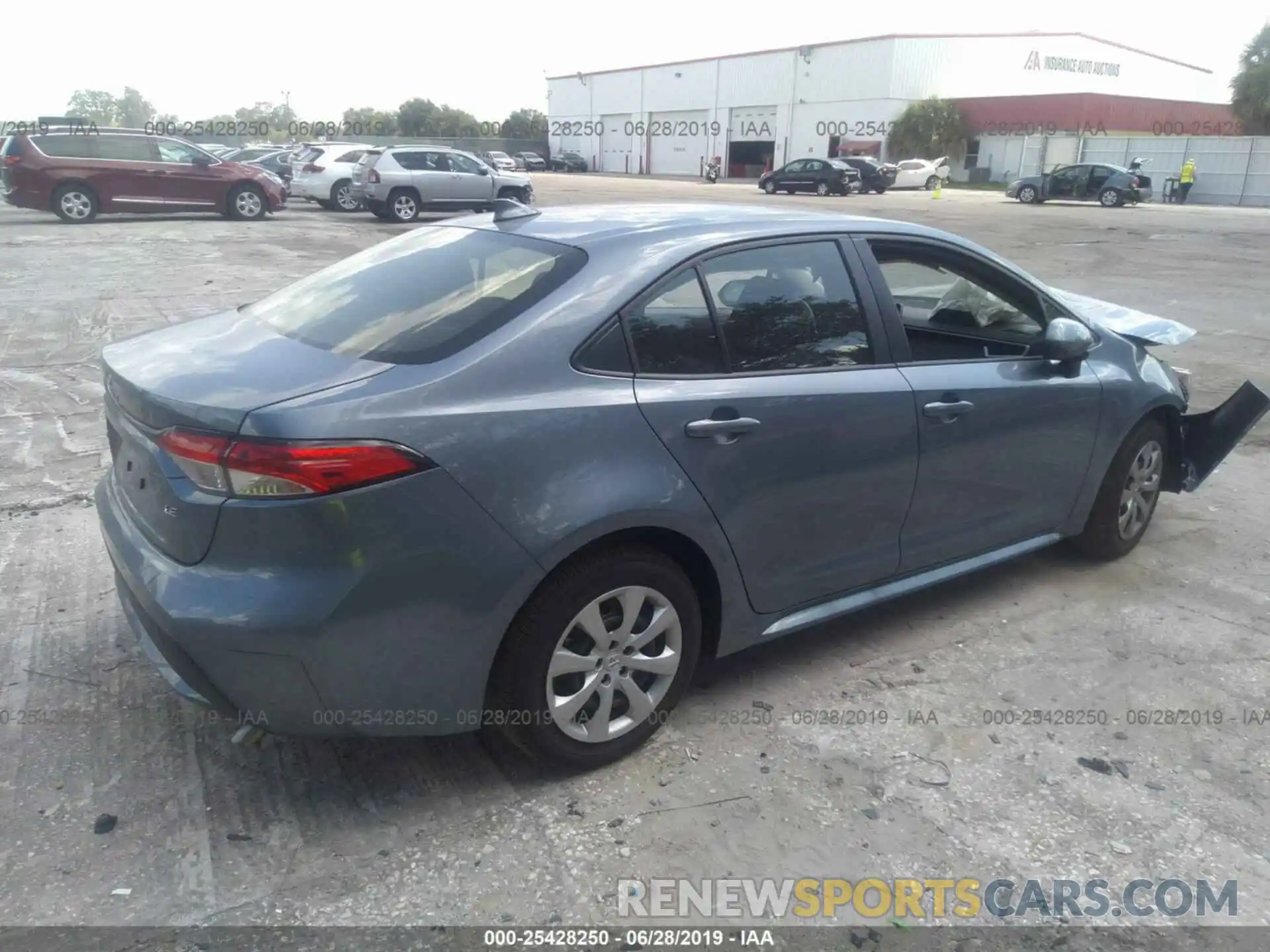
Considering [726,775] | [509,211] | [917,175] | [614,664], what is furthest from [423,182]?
[917,175]

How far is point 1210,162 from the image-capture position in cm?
4156

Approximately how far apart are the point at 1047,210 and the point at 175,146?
82.3 feet

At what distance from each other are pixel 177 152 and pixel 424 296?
63.7 ft

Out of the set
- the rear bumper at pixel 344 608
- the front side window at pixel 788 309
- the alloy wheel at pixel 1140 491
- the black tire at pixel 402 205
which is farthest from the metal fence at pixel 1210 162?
the rear bumper at pixel 344 608

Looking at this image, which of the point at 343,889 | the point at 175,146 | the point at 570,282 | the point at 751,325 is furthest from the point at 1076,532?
the point at 175,146

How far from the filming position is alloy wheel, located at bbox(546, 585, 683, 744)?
2855mm

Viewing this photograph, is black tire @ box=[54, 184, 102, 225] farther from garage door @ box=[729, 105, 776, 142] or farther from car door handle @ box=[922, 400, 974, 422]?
garage door @ box=[729, 105, 776, 142]

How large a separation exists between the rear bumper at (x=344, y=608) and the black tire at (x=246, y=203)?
65.1 ft

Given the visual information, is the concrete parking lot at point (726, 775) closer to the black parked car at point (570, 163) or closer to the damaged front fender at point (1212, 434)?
the damaged front fender at point (1212, 434)

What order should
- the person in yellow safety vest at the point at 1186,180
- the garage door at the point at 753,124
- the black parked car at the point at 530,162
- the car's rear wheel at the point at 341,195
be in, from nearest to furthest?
the car's rear wheel at the point at 341,195 → the person in yellow safety vest at the point at 1186,180 → the garage door at the point at 753,124 → the black parked car at the point at 530,162

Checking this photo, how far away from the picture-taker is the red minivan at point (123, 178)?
18250mm

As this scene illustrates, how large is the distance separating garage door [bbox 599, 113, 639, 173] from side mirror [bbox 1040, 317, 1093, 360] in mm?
70753

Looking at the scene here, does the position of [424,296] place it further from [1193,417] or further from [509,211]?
[1193,417]

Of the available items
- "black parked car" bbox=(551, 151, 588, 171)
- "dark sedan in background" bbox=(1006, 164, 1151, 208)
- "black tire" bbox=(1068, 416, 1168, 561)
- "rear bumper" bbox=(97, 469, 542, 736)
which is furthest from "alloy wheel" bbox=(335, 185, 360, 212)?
"black parked car" bbox=(551, 151, 588, 171)
